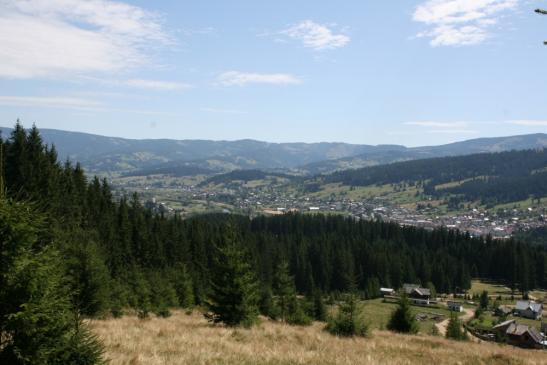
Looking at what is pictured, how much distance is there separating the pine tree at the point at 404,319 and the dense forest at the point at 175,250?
468 centimetres

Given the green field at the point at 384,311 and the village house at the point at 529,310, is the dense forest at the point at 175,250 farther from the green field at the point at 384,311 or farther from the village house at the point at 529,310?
the village house at the point at 529,310

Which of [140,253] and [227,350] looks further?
[140,253]

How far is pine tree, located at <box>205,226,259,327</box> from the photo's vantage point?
26.5m

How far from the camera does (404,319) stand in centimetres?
3756

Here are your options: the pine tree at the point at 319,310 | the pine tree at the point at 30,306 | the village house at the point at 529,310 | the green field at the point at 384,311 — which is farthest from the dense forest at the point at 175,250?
the village house at the point at 529,310

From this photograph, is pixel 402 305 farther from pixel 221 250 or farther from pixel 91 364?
pixel 91 364

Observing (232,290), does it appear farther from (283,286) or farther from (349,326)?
(283,286)

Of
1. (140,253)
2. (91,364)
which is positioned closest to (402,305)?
(91,364)

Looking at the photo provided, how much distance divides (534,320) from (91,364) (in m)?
104

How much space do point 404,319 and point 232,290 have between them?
1814 cm

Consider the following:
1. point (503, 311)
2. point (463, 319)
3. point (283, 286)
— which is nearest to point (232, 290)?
point (283, 286)

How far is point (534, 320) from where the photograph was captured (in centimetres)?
9188

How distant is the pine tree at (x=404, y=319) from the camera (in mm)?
37375

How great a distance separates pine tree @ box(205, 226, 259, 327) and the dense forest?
0.83m
